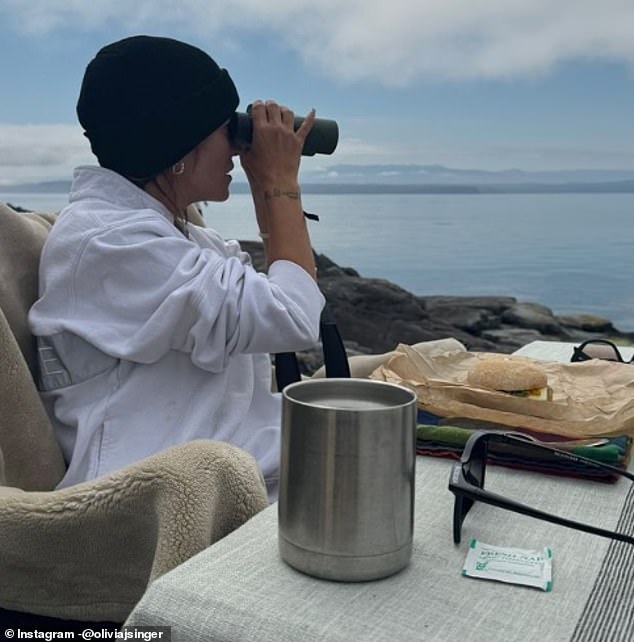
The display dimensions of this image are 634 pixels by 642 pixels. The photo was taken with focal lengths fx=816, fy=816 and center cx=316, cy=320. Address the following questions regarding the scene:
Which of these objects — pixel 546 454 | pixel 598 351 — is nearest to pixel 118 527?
pixel 546 454

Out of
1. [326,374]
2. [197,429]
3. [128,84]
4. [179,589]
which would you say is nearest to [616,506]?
[179,589]

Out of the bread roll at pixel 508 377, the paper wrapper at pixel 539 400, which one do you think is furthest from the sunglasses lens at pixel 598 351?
the bread roll at pixel 508 377

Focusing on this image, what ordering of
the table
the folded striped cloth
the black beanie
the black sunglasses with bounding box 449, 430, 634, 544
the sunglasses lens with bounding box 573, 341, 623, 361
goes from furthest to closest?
the sunglasses lens with bounding box 573, 341, 623, 361 → the black beanie → the folded striped cloth → the black sunglasses with bounding box 449, 430, 634, 544 → the table

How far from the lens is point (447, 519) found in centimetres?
73

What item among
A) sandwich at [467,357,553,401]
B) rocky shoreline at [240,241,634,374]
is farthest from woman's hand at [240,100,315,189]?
rocky shoreline at [240,241,634,374]

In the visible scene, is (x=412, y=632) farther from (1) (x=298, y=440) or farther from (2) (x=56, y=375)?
(2) (x=56, y=375)

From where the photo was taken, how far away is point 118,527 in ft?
2.70

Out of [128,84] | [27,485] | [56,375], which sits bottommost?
[27,485]

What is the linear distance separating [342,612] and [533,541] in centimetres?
21

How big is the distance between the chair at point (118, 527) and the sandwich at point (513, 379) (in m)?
0.34

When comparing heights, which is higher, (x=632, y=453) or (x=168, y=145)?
(x=168, y=145)

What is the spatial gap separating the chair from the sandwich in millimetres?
344

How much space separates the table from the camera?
55 cm

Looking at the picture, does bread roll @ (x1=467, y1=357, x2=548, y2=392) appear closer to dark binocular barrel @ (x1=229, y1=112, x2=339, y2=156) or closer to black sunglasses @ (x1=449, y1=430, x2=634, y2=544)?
black sunglasses @ (x1=449, y1=430, x2=634, y2=544)
